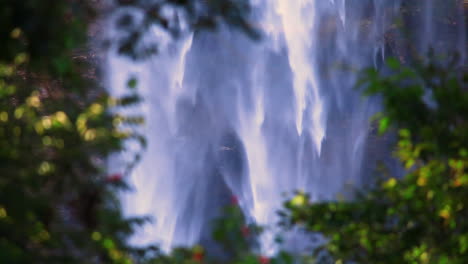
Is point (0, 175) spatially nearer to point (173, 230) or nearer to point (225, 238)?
point (225, 238)

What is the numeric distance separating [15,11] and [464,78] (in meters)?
2.43

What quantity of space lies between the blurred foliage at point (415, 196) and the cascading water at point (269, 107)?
9.57 m

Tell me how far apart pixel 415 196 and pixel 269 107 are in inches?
446

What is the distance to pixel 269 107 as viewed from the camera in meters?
14.9

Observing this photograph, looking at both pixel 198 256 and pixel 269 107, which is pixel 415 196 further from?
pixel 269 107

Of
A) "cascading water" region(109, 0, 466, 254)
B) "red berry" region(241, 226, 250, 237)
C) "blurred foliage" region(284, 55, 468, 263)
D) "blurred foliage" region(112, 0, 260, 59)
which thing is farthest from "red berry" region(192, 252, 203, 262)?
"cascading water" region(109, 0, 466, 254)

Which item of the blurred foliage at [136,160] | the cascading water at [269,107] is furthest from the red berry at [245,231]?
the cascading water at [269,107]

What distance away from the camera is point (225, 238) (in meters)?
3.59

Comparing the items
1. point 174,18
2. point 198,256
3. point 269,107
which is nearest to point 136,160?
point 198,256

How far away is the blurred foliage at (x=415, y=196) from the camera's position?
3523 mm

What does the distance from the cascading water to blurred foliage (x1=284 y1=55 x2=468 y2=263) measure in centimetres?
957

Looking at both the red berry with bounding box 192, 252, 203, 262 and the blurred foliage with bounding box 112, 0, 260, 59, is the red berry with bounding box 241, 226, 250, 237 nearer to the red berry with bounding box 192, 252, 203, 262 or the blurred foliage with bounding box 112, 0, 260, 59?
the red berry with bounding box 192, 252, 203, 262

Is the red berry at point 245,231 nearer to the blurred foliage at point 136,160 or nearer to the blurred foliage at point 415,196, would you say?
the blurred foliage at point 136,160

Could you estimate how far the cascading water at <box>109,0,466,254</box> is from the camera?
541 inches
